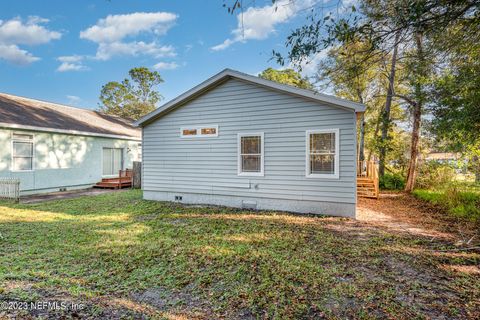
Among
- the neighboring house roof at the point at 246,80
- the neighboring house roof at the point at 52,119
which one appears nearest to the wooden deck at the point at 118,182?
the neighboring house roof at the point at 52,119

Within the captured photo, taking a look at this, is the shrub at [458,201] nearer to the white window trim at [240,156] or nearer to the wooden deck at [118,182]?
the white window trim at [240,156]

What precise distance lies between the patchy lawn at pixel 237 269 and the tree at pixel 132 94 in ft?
93.2

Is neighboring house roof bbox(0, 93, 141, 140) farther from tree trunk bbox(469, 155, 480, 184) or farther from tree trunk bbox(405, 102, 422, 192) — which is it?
tree trunk bbox(469, 155, 480, 184)

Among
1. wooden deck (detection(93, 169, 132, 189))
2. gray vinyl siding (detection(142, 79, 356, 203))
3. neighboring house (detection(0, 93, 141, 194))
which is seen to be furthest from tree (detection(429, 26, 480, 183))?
neighboring house (detection(0, 93, 141, 194))

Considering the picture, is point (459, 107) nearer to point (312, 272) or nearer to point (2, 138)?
point (312, 272)

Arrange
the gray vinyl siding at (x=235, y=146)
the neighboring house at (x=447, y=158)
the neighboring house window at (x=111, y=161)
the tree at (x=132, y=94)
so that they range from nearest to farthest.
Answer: the gray vinyl siding at (x=235, y=146) < the neighboring house at (x=447, y=158) < the neighboring house window at (x=111, y=161) < the tree at (x=132, y=94)

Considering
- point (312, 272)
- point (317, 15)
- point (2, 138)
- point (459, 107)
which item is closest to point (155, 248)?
point (312, 272)

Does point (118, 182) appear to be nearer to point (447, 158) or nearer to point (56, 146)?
point (56, 146)

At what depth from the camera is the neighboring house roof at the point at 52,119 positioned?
36.3 ft

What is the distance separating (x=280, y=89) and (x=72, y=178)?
37.6 ft

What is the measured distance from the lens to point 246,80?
8.13 meters

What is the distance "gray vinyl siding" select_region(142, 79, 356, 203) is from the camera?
7.16 m

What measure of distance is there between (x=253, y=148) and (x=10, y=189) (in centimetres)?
909

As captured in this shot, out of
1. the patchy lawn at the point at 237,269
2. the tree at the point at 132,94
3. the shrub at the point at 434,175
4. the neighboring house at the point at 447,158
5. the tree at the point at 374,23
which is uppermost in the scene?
the tree at the point at 132,94
